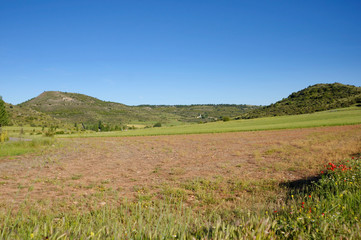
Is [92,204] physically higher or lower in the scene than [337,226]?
lower

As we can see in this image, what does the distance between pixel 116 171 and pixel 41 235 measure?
34.1 feet

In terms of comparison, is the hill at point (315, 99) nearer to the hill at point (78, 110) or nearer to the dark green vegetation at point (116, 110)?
the dark green vegetation at point (116, 110)

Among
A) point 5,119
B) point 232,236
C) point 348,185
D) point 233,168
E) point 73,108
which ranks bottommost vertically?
point 233,168

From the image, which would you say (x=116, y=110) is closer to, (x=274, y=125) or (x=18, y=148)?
(x=274, y=125)

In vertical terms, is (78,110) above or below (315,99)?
above

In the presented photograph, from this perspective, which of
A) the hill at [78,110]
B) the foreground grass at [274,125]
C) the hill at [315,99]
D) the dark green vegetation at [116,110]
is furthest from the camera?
the hill at [78,110]

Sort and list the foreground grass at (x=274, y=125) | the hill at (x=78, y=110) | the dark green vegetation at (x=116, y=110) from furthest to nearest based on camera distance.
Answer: the hill at (x=78, y=110)
the dark green vegetation at (x=116, y=110)
the foreground grass at (x=274, y=125)

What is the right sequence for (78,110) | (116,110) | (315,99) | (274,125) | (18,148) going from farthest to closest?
(116,110)
(78,110)
(315,99)
(274,125)
(18,148)

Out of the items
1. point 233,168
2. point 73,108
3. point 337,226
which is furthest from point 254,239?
point 73,108

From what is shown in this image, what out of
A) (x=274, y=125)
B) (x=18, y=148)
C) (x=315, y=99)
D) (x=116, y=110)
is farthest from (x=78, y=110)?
(x=315, y=99)

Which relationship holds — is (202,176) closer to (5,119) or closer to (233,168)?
(233,168)

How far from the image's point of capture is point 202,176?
10.7m

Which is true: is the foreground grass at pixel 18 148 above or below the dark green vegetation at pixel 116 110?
below

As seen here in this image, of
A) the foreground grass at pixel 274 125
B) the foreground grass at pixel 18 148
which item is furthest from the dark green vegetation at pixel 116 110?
the foreground grass at pixel 18 148
